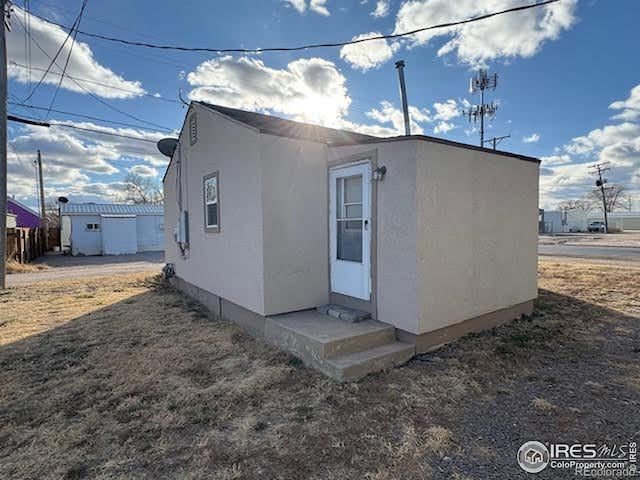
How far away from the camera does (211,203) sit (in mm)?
6375

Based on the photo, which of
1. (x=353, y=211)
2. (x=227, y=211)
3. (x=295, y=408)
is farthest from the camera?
(x=227, y=211)

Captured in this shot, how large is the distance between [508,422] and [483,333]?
2119 mm

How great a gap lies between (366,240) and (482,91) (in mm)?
19128

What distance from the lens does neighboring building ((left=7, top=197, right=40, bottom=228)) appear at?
26361mm

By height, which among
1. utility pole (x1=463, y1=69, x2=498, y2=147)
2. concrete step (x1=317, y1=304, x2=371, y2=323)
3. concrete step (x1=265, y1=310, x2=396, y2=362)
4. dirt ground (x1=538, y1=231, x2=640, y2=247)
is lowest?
dirt ground (x1=538, y1=231, x2=640, y2=247)

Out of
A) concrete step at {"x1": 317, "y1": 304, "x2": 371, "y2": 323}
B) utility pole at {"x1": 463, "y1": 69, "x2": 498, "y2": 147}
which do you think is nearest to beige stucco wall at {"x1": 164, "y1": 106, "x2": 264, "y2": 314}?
concrete step at {"x1": 317, "y1": 304, "x2": 371, "y2": 323}

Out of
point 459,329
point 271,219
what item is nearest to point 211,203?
point 271,219

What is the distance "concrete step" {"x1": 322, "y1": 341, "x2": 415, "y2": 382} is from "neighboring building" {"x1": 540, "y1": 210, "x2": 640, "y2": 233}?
51.7 metres

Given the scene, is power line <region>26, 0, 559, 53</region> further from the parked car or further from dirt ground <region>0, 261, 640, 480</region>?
the parked car

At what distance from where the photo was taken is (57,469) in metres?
2.21

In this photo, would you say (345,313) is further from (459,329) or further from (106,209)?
(106,209)

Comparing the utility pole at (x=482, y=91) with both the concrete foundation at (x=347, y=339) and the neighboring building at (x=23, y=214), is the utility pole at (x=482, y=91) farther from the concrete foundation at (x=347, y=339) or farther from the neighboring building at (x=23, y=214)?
the neighboring building at (x=23, y=214)

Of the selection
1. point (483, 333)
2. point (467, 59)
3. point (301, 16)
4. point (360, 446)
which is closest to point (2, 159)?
point (301, 16)

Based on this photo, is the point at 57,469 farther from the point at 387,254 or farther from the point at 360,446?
the point at 387,254
